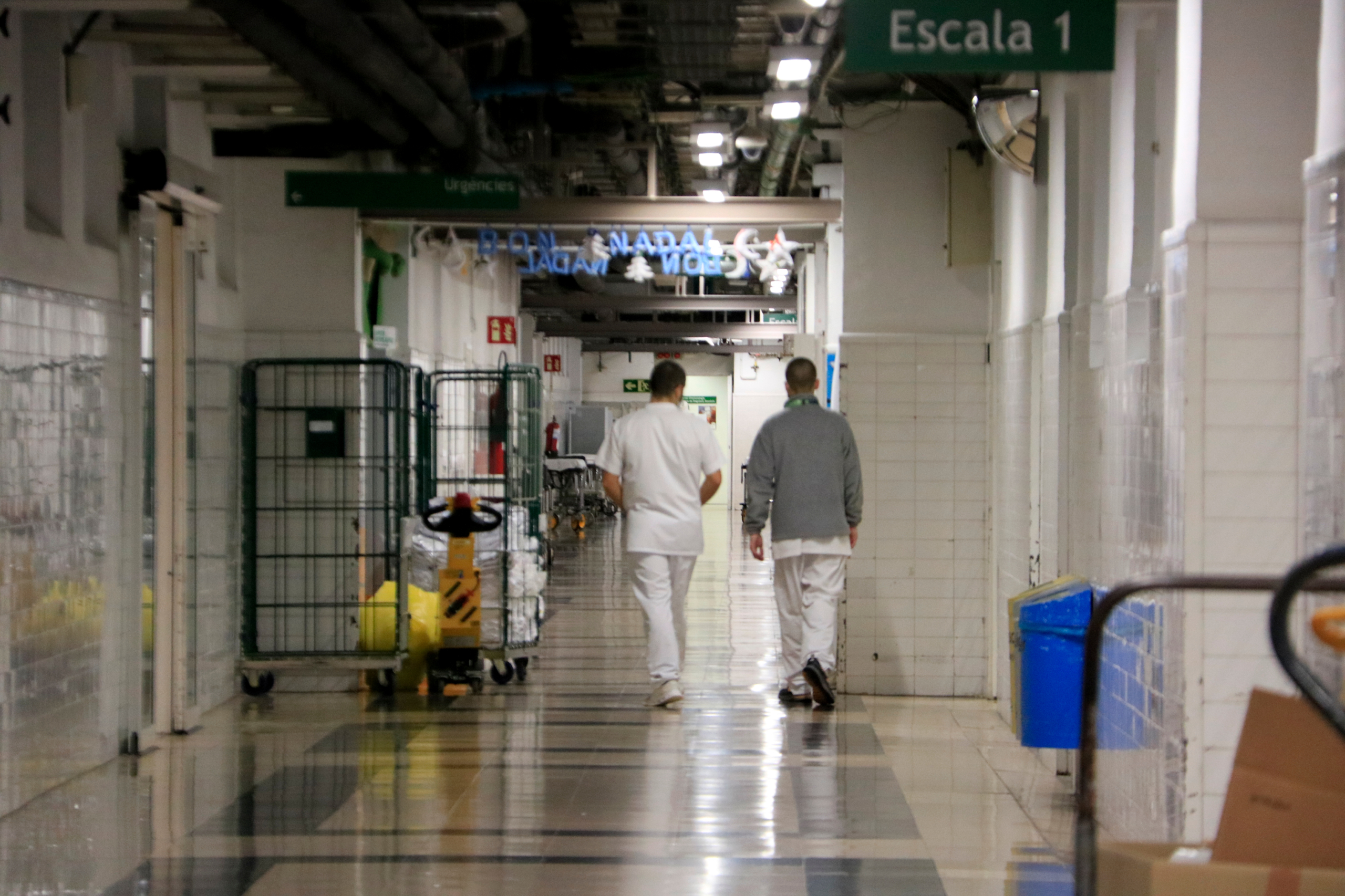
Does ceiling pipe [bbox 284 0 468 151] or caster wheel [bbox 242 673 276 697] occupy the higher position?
ceiling pipe [bbox 284 0 468 151]

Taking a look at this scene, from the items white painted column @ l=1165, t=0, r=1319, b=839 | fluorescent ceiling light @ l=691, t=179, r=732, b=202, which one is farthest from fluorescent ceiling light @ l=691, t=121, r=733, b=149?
white painted column @ l=1165, t=0, r=1319, b=839

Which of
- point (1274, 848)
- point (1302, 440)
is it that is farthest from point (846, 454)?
point (1274, 848)

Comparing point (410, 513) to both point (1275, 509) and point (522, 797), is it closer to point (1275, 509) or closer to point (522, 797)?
point (522, 797)

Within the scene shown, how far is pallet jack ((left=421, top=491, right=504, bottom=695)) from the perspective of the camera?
779 centimetres

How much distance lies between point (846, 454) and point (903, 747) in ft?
4.76

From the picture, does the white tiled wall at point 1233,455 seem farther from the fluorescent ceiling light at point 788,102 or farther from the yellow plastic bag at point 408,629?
the yellow plastic bag at point 408,629

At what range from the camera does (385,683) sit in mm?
7895

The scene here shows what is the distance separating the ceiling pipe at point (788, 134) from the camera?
6781 mm

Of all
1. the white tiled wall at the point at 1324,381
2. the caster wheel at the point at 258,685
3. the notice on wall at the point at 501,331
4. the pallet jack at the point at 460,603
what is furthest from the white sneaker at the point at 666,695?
the notice on wall at the point at 501,331

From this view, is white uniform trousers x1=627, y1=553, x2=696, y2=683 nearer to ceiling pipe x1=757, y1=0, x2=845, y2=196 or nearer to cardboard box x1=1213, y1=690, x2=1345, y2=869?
ceiling pipe x1=757, y1=0, x2=845, y2=196

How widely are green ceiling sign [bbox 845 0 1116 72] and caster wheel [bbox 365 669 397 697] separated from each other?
442 cm

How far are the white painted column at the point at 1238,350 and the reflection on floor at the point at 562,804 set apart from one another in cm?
80

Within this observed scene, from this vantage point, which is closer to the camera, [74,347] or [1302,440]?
[1302,440]

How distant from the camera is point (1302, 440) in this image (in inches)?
140
